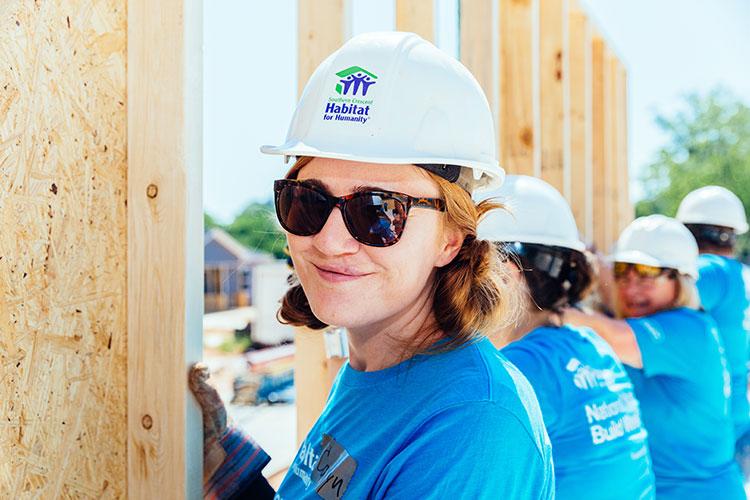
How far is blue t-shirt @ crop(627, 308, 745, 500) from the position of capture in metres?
3.31

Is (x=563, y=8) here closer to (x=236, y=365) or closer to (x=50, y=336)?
(x=50, y=336)

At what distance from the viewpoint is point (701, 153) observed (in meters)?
36.5

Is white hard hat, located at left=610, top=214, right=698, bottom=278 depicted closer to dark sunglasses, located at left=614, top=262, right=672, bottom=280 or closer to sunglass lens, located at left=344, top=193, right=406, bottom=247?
dark sunglasses, located at left=614, top=262, right=672, bottom=280

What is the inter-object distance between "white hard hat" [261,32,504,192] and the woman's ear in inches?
4.6

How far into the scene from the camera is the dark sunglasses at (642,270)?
149 inches

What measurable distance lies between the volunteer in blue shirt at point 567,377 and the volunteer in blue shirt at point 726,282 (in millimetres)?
2591

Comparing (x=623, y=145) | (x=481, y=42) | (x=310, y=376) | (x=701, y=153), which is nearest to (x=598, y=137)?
(x=623, y=145)

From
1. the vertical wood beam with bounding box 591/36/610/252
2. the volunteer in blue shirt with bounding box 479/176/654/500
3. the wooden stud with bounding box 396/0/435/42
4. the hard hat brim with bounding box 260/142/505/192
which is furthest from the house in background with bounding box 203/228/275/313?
the hard hat brim with bounding box 260/142/505/192

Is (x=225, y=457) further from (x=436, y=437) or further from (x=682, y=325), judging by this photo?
(x=682, y=325)

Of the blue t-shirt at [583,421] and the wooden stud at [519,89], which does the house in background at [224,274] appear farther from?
the blue t-shirt at [583,421]

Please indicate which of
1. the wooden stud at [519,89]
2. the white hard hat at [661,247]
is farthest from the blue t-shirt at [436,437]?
the wooden stud at [519,89]

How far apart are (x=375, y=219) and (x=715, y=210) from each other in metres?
5.05

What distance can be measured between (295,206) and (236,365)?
2299 cm

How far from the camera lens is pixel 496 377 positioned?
1340 mm
